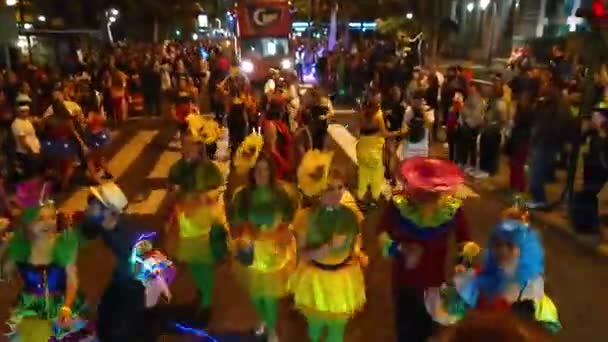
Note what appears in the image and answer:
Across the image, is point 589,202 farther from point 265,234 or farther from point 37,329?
point 37,329

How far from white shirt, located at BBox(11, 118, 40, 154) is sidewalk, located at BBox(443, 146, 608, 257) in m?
7.60

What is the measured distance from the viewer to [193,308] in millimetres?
7277

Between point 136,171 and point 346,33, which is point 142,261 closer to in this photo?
point 136,171

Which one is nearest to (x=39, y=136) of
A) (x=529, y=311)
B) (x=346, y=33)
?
(x=529, y=311)

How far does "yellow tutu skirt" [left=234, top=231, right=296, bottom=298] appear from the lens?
6148 mm

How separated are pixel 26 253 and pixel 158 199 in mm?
7124

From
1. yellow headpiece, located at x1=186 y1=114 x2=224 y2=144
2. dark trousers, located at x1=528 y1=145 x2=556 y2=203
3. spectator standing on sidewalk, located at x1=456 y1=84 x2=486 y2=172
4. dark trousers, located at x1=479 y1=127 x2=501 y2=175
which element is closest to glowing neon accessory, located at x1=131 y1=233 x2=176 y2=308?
yellow headpiece, located at x1=186 y1=114 x2=224 y2=144

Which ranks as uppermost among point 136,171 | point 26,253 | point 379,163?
point 26,253

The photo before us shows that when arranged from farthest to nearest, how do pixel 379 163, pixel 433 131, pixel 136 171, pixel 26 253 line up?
pixel 433 131 → pixel 136 171 → pixel 379 163 → pixel 26 253

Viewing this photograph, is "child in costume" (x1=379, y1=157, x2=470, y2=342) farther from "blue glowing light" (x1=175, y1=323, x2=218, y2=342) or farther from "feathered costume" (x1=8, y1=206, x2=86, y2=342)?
"feathered costume" (x1=8, y1=206, x2=86, y2=342)

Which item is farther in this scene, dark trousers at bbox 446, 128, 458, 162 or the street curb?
dark trousers at bbox 446, 128, 458, 162

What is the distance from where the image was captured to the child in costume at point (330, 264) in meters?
5.51

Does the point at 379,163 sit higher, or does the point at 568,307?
the point at 379,163

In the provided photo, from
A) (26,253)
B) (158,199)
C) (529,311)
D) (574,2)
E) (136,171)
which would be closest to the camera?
(529,311)
